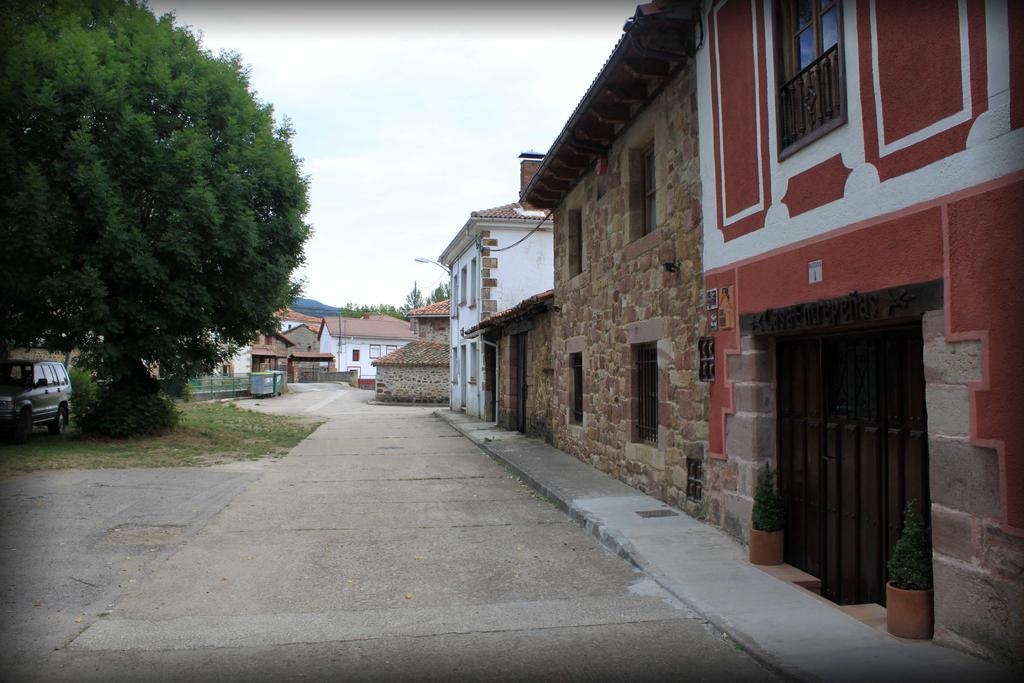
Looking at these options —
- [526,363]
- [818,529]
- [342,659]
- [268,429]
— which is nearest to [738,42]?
[818,529]

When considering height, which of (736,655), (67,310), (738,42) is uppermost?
(738,42)

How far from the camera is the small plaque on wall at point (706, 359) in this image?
6.87m

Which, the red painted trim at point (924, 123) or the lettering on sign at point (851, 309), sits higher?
the red painted trim at point (924, 123)

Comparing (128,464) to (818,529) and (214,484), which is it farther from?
(818,529)

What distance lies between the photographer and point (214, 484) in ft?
→ 33.4

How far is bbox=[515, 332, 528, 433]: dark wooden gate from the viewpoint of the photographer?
690 inches

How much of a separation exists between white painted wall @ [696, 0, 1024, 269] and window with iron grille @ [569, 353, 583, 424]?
5.85 meters

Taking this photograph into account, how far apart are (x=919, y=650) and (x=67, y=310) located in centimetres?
1425

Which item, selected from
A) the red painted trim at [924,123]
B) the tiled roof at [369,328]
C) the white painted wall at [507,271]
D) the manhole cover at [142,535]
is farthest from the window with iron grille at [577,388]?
the tiled roof at [369,328]

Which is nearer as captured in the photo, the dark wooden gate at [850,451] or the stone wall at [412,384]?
the dark wooden gate at [850,451]

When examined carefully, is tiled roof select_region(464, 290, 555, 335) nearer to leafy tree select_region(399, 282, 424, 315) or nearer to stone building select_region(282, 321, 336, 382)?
stone building select_region(282, 321, 336, 382)

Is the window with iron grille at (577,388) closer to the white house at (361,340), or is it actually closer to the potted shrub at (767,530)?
the potted shrub at (767,530)

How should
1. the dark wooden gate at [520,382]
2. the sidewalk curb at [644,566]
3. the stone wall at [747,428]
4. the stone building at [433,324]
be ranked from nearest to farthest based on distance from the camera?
the sidewalk curb at [644,566] → the stone wall at [747,428] → the dark wooden gate at [520,382] → the stone building at [433,324]

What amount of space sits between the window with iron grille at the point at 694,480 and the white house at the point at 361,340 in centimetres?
7267
